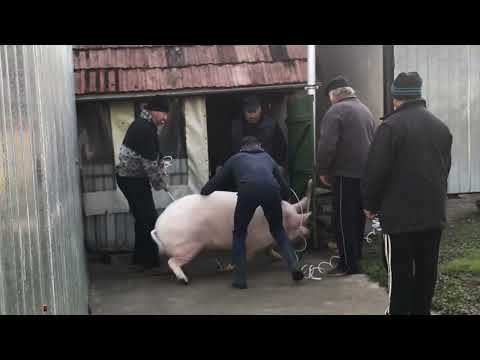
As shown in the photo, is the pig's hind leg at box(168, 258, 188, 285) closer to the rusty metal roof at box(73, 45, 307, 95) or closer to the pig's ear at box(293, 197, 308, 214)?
the pig's ear at box(293, 197, 308, 214)

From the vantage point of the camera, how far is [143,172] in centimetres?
725

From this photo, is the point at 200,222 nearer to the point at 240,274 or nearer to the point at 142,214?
the point at 240,274

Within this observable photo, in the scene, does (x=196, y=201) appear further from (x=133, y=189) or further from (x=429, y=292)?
(x=429, y=292)

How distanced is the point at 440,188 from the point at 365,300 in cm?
178

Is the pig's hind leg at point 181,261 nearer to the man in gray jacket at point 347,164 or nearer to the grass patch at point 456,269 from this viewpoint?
the man in gray jacket at point 347,164

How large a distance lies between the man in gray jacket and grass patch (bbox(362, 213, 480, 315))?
406mm

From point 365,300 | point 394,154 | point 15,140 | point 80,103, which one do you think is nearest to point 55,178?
point 15,140

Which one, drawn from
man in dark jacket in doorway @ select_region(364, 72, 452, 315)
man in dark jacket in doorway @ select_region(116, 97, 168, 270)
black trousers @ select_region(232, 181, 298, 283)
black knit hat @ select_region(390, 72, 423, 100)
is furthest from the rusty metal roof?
man in dark jacket in doorway @ select_region(364, 72, 452, 315)

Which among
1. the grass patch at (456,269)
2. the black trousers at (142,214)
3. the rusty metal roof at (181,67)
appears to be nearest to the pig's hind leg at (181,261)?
the black trousers at (142,214)

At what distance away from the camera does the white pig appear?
6527mm

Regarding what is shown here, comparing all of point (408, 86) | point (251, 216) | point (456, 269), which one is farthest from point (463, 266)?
point (408, 86)

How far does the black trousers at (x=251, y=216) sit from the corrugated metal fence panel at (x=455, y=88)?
5080mm

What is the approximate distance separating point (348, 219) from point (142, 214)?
2586mm

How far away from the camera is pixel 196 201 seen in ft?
21.9
